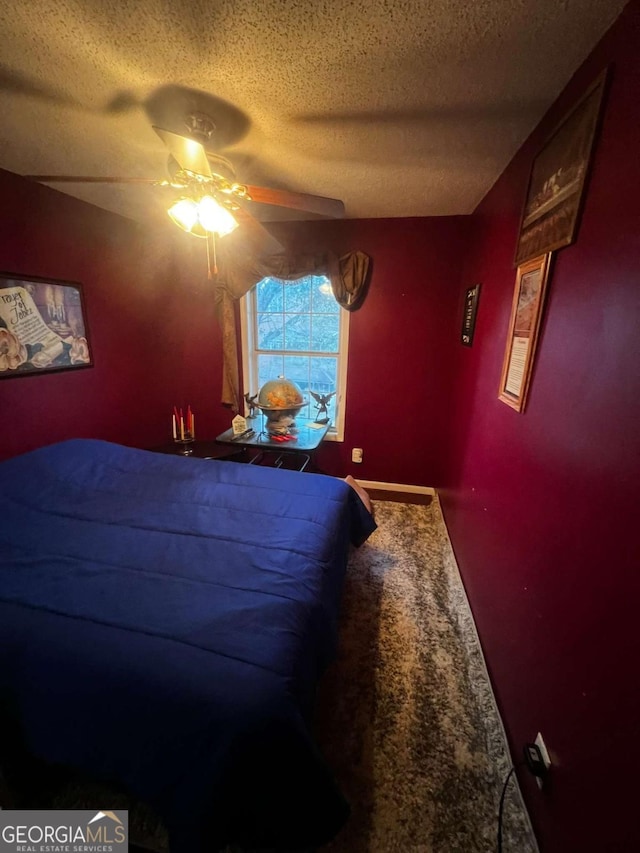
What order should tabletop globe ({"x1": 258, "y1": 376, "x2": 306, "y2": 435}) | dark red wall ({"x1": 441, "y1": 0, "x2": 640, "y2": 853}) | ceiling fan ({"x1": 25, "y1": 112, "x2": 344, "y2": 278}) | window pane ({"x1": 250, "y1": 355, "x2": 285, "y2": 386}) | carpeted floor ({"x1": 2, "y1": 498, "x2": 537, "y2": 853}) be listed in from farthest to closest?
window pane ({"x1": 250, "y1": 355, "x2": 285, "y2": 386}) → tabletop globe ({"x1": 258, "y1": 376, "x2": 306, "y2": 435}) → ceiling fan ({"x1": 25, "y1": 112, "x2": 344, "y2": 278}) → carpeted floor ({"x1": 2, "y1": 498, "x2": 537, "y2": 853}) → dark red wall ({"x1": 441, "y1": 0, "x2": 640, "y2": 853})

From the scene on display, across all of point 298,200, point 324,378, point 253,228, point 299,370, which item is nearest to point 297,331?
point 299,370

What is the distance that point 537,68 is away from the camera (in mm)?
1110

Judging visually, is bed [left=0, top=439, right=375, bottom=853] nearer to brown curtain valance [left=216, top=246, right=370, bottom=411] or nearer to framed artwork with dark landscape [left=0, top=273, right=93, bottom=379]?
framed artwork with dark landscape [left=0, top=273, right=93, bottom=379]

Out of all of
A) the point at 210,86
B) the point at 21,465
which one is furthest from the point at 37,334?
the point at 210,86

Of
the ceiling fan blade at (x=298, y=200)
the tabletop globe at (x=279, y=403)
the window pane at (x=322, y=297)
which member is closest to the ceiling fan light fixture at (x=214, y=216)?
the ceiling fan blade at (x=298, y=200)

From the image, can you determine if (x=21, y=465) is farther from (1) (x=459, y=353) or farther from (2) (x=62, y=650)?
(1) (x=459, y=353)

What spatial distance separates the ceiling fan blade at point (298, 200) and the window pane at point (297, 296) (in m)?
1.59

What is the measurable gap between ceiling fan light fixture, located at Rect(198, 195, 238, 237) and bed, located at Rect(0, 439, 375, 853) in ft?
4.49

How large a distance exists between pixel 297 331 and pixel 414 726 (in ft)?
9.64

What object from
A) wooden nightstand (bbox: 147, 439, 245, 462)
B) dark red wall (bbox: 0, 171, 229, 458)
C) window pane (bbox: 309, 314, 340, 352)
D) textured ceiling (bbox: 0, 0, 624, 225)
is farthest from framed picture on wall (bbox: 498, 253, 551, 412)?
dark red wall (bbox: 0, 171, 229, 458)

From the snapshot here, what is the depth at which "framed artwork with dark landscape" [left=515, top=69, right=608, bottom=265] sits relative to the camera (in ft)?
3.25

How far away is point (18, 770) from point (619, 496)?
1860 millimetres

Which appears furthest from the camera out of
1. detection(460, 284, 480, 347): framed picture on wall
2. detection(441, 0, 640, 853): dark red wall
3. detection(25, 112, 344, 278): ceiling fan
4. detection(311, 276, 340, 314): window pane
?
detection(311, 276, 340, 314): window pane

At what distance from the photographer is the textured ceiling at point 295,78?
95cm
